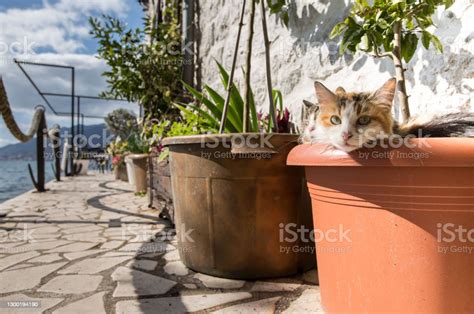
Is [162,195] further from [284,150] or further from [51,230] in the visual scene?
[284,150]

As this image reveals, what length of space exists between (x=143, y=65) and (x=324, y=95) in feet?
11.7

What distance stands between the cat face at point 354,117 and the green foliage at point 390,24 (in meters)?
0.40

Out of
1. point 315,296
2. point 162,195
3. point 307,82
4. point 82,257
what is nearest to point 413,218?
point 315,296

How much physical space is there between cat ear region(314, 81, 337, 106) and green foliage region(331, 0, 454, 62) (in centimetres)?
40

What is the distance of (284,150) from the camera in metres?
1.54

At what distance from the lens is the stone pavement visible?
1.35 m

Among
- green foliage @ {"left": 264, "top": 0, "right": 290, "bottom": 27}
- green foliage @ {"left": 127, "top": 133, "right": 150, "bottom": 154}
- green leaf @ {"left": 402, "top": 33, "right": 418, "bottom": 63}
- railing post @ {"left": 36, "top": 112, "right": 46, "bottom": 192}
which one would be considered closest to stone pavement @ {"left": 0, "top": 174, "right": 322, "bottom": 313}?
green leaf @ {"left": 402, "top": 33, "right": 418, "bottom": 63}

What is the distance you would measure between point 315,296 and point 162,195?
193 centimetres

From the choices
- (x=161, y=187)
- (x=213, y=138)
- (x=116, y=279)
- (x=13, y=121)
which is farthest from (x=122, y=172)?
(x=213, y=138)

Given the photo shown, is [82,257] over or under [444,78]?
under

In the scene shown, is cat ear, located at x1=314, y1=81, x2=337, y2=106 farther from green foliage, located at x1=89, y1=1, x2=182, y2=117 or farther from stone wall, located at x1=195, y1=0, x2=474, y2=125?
green foliage, located at x1=89, y1=1, x2=182, y2=117

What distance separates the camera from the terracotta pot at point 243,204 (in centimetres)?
152

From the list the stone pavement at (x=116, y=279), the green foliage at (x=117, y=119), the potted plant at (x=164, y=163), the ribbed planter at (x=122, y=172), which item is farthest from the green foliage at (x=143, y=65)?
the green foliage at (x=117, y=119)

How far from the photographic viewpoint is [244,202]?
5.04ft
